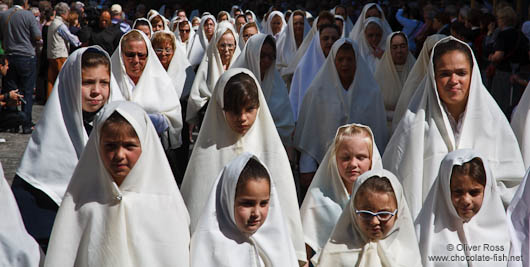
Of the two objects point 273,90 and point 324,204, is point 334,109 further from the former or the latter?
point 324,204

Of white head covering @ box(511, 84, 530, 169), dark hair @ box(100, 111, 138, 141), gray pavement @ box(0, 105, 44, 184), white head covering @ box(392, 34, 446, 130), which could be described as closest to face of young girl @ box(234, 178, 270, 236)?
dark hair @ box(100, 111, 138, 141)

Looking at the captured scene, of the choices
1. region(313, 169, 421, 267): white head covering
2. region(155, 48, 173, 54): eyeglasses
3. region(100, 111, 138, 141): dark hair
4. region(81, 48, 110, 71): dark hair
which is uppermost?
region(81, 48, 110, 71): dark hair

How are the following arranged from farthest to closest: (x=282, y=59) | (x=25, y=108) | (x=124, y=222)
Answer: (x=25, y=108) < (x=282, y=59) < (x=124, y=222)

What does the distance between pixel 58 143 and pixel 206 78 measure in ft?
15.2

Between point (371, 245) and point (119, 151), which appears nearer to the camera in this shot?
point (119, 151)

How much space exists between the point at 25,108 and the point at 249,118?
9535 mm

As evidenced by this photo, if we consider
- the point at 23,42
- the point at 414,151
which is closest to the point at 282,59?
the point at 23,42

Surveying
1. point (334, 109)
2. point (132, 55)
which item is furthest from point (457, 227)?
point (132, 55)

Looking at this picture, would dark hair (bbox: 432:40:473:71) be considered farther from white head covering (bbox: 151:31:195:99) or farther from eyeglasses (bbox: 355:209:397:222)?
white head covering (bbox: 151:31:195:99)

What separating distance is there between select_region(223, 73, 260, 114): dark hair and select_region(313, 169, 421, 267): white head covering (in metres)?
1.03

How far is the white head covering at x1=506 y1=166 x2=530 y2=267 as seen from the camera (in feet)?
13.7

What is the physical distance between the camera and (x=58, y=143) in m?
4.81

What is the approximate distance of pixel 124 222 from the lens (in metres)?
4.21

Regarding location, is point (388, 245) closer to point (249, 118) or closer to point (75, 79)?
point (249, 118)
